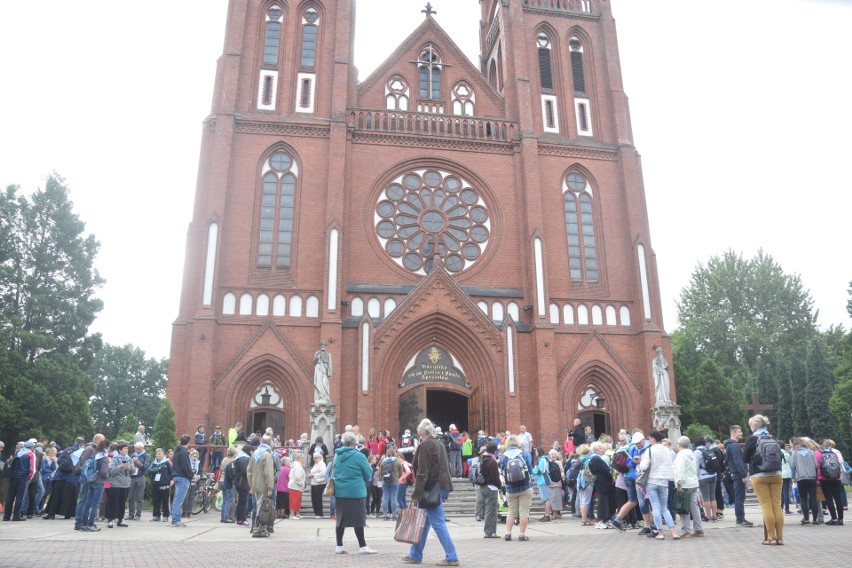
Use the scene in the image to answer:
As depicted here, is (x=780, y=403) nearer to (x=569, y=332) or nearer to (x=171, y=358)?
(x=569, y=332)

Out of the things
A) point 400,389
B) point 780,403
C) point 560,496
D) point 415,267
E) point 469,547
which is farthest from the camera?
point 780,403

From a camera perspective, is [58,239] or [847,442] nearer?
[58,239]

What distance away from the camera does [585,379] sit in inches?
1091

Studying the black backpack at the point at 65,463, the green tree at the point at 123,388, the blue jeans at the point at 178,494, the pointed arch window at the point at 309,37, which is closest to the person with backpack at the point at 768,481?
the blue jeans at the point at 178,494

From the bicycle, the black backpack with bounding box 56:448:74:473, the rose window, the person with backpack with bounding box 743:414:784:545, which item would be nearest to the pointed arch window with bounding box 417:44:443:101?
the rose window

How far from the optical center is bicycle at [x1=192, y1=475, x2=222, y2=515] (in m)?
17.4

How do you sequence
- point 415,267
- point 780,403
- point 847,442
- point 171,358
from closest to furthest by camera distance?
point 171,358 < point 415,267 < point 847,442 < point 780,403

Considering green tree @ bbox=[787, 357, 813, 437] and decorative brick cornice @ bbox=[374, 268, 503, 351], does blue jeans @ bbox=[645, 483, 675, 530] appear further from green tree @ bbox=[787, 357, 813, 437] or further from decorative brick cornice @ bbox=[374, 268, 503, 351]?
green tree @ bbox=[787, 357, 813, 437]

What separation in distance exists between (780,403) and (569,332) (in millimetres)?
22603

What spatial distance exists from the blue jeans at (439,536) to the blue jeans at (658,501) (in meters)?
4.10

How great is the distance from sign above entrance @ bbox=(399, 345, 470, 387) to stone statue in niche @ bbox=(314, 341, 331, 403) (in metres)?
4.55

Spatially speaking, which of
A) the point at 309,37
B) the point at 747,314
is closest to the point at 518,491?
the point at 309,37

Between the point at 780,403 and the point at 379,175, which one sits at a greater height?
the point at 379,175

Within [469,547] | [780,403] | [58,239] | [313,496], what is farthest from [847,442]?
[58,239]
